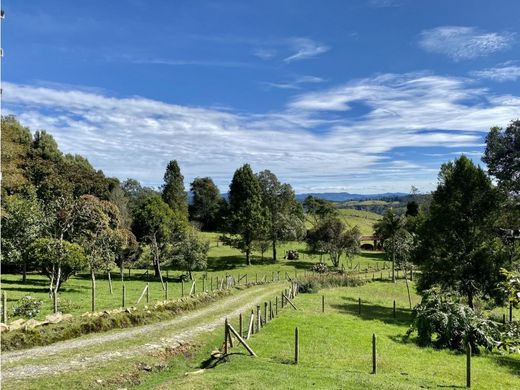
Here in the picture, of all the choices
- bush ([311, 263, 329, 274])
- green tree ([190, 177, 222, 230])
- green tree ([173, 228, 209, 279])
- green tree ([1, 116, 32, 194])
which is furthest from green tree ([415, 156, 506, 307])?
green tree ([190, 177, 222, 230])

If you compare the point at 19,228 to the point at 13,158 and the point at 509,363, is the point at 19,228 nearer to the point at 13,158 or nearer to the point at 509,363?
the point at 13,158

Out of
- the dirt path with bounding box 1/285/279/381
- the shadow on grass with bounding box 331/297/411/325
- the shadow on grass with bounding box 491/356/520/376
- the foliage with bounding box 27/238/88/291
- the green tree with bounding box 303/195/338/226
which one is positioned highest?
the green tree with bounding box 303/195/338/226

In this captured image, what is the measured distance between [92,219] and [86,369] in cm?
2033

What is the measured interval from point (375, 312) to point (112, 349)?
30181 mm

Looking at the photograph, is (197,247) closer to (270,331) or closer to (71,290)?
(71,290)

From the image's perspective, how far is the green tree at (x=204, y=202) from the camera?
130m

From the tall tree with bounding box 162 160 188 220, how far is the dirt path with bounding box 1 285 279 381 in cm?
6351

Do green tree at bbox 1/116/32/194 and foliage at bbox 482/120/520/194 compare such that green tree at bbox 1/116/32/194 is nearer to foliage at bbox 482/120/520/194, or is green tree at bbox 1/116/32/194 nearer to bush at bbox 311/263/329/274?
bush at bbox 311/263/329/274

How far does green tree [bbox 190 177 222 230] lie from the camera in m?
130

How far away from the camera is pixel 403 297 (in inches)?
2327

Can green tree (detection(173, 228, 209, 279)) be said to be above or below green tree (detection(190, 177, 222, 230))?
below

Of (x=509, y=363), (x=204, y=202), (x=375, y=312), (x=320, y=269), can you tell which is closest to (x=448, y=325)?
(x=509, y=363)

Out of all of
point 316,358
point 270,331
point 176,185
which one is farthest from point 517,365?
point 176,185

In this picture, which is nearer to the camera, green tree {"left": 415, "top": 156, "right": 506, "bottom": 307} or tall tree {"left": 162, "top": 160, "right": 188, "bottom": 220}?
green tree {"left": 415, "top": 156, "right": 506, "bottom": 307}
